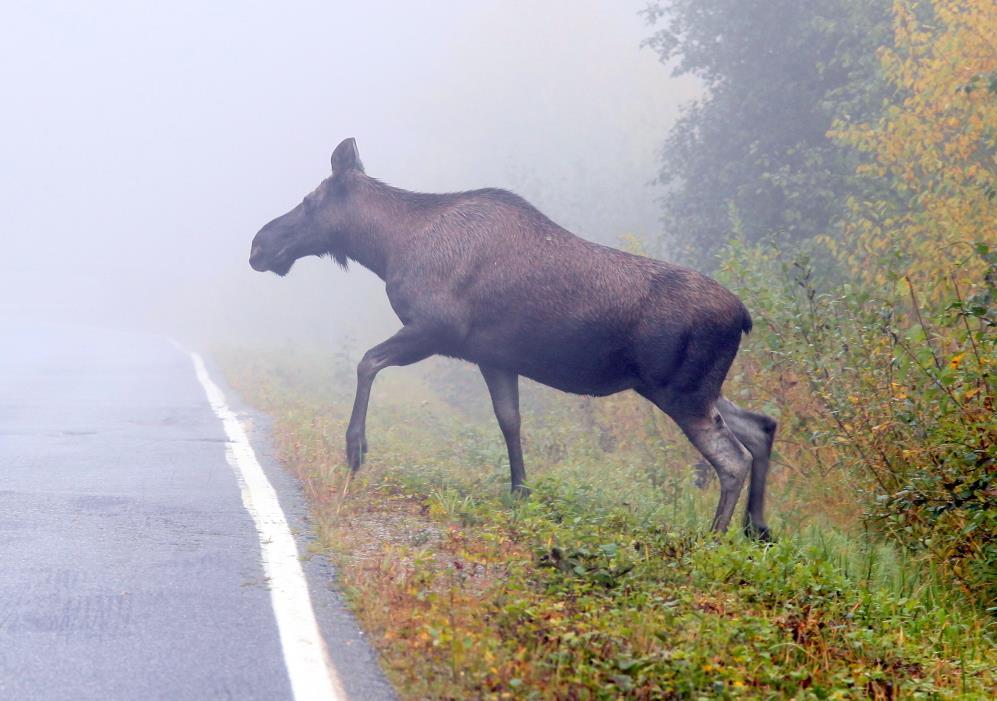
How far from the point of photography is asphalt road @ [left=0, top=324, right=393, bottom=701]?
4.10 meters

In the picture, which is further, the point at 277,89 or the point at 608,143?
the point at 277,89

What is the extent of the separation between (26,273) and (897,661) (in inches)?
2775

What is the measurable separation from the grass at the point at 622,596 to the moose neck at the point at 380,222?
1.53 meters

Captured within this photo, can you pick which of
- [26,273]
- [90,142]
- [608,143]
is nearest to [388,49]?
[90,142]

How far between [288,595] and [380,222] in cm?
405

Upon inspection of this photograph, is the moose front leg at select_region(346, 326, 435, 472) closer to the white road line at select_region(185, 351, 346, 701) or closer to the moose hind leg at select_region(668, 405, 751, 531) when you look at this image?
the white road line at select_region(185, 351, 346, 701)

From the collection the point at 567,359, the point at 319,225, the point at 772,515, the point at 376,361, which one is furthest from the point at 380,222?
the point at 772,515

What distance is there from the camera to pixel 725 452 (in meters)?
7.20

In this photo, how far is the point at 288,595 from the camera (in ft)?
17.0

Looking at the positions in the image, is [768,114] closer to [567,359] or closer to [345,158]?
[345,158]

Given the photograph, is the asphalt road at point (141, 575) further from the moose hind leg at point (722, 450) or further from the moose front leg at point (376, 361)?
the moose hind leg at point (722, 450)

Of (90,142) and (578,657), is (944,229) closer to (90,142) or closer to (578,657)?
(578,657)

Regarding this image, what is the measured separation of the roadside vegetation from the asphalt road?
39 cm

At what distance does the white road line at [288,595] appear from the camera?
411 cm
